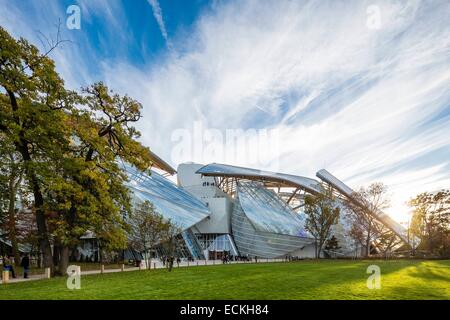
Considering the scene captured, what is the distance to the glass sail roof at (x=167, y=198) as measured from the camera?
5803 cm

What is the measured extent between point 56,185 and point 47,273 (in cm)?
610

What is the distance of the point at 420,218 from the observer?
5550 cm

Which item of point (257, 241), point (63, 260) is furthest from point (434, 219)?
point (63, 260)

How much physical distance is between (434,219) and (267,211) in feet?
98.1

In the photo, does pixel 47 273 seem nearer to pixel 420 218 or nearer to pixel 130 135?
pixel 130 135

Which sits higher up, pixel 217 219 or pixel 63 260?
pixel 217 219

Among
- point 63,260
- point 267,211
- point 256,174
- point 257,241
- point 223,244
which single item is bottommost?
point 223,244

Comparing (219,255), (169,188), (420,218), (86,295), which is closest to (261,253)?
(219,255)

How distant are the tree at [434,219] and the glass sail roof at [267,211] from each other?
75.1 ft

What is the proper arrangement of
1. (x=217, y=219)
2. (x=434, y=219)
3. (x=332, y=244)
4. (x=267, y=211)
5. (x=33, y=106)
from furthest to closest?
(x=217, y=219) → (x=267, y=211) → (x=332, y=244) → (x=434, y=219) → (x=33, y=106)

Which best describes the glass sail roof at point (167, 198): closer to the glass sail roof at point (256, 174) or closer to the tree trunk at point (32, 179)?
the glass sail roof at point (256, 174)

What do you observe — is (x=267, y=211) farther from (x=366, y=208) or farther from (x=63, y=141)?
(x=63, y=141)

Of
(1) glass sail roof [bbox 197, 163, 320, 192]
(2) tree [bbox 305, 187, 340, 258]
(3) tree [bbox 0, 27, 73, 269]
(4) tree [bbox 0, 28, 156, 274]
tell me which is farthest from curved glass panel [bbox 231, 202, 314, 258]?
(3) tree [bbox 0, 27, 73, 269]

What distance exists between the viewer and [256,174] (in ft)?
262
